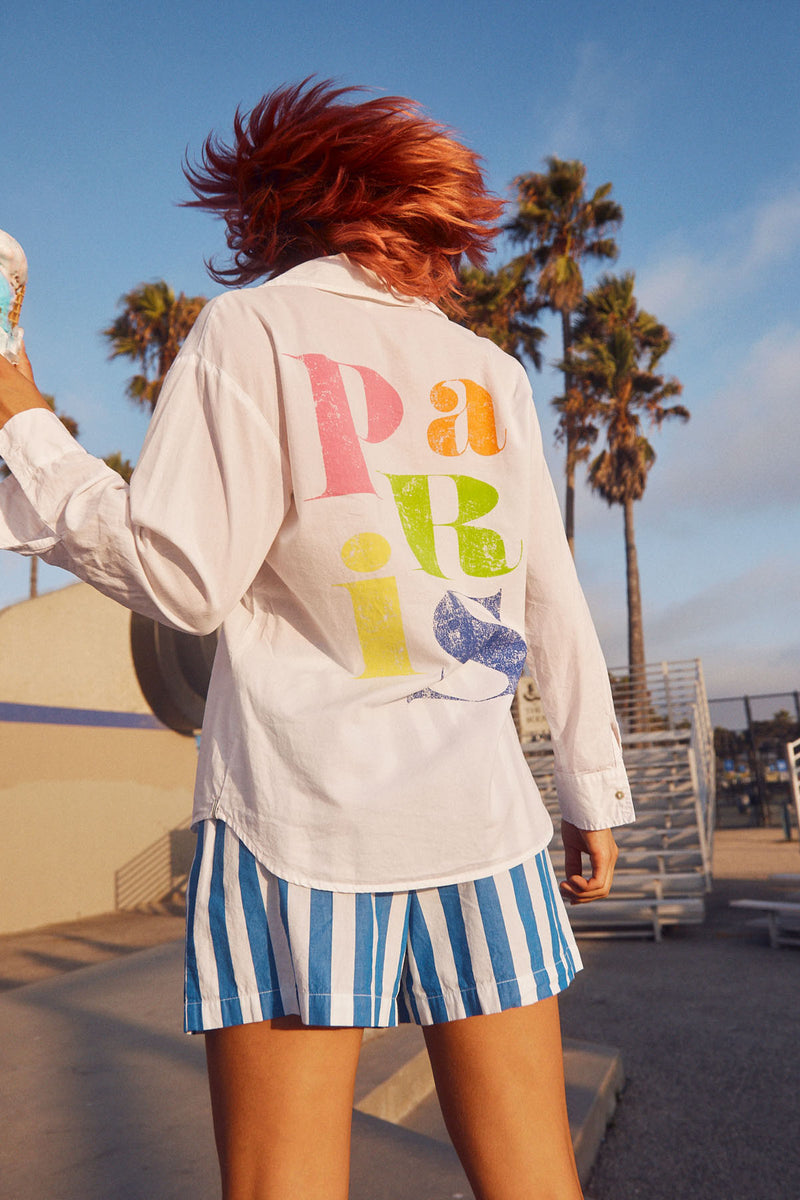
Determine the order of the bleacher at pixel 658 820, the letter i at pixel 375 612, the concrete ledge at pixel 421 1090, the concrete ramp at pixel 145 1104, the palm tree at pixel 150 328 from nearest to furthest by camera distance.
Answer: the letter i at pixel 375 612 → the concrete ramp at pixel 145 1104 → the concrete ledge at pixel 421 1090 → the bleacher at pixel 658 820 → the palm tree at pixel 150 328

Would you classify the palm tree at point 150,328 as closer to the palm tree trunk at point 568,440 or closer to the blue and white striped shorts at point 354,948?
the palm tree trunk at point 568,440

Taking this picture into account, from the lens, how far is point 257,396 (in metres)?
1.00

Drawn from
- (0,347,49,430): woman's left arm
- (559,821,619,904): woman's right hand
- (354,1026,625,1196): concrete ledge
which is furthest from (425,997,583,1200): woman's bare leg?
(354,1026,625,1196): concrete ledge

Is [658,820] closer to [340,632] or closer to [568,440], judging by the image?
[568,440]

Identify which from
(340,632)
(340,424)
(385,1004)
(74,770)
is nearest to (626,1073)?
(385,1004)

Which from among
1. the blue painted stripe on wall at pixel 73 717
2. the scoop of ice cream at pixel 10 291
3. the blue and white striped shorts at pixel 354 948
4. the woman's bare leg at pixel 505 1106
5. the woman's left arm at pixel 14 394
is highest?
the blue painted stripe on wall at pixel 73 717

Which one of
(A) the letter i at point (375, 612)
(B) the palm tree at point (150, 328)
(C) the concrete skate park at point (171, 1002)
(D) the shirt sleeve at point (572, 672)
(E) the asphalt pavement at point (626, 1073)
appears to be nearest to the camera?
(A) the letter i at point (375, 612)

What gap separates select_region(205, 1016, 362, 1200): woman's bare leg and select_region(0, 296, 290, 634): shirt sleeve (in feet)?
1.49

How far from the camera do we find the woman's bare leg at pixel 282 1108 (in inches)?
35.9

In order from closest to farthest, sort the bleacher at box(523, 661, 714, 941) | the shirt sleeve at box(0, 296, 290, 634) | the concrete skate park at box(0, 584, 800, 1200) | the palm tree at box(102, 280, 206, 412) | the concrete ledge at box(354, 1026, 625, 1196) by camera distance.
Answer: the shirt sleeve at box(0, 296, 290, 634) < the concrete skate park at box(0, 584, 800, 1200) < the concrete ledge at box(354, 1026, 625, 1196) < the bleacher at box(523, 661, 714, 941) < the palm tree at box(102, 280, 206, 412)

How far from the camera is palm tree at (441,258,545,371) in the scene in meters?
19.5

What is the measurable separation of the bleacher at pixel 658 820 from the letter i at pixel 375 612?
6.26m

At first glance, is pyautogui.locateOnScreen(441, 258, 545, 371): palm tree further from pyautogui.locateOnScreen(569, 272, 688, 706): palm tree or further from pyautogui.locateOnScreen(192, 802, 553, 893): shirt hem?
pyautogui.locateOnScreen(192, 802, 553, 893): shirt hem

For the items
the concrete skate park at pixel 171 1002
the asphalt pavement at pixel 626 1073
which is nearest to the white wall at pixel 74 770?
the concrete skate park at pixel 171 1002
